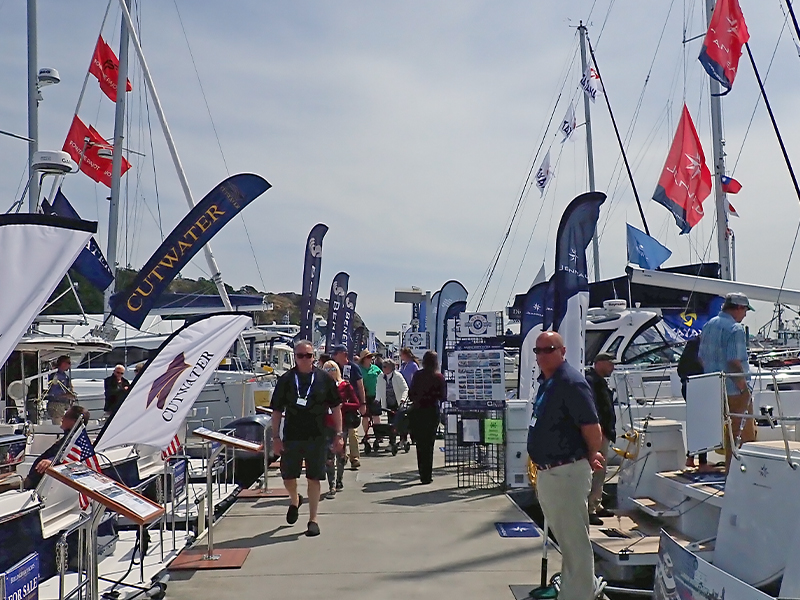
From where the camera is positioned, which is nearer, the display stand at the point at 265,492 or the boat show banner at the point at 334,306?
the display stand at the point at 265,492

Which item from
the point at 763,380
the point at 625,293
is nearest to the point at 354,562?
the point at 763,380

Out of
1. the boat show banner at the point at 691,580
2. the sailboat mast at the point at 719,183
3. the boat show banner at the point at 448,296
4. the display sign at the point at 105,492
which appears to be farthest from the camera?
the boat show banner at the point at 448,296

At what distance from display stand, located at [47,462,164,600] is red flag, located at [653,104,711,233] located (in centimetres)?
1653

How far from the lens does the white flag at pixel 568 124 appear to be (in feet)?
82.1

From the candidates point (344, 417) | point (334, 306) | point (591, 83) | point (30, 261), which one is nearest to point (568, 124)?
point (591, 83)

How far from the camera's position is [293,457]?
794cm

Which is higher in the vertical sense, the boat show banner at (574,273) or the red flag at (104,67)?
the red flag at (104,67)

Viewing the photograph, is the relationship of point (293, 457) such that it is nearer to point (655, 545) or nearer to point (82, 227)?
point (655, 545)

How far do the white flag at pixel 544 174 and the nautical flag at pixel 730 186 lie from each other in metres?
9.84

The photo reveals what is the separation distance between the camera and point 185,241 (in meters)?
10.7

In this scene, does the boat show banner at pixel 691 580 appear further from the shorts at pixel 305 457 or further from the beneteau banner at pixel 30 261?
the beneteau banner at pixel 30 261

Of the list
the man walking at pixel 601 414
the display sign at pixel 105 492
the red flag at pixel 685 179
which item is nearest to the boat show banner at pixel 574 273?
the man walking at pixel 601 414

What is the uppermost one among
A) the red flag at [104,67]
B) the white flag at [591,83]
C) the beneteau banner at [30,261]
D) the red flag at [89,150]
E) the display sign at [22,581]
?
the white flag at [591,83]

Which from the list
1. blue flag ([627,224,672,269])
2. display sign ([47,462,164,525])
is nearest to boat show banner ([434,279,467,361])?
blue flag ([627,224,672,269])
